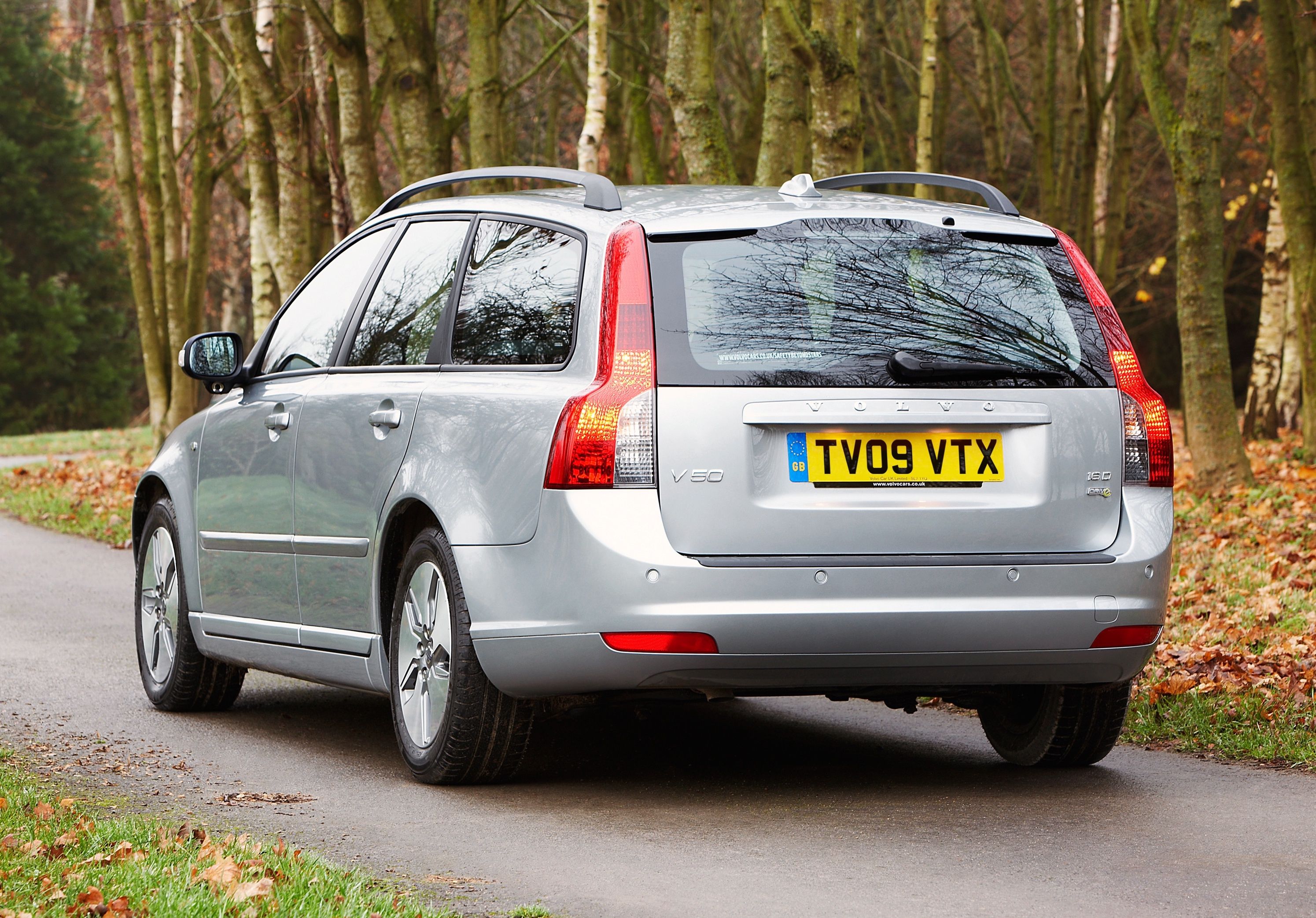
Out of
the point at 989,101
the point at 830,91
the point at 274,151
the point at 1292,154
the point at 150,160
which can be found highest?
the point at 989,101

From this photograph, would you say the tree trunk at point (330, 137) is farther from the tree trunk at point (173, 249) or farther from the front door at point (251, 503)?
the front door at point (251, 503)

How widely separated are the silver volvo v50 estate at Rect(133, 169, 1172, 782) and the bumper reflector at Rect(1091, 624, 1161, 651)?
0.04ft

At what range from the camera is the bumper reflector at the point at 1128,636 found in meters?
5.56

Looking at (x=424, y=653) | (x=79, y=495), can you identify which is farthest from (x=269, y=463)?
(x=79, y=495)

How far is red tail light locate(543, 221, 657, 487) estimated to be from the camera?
5266 millimetres

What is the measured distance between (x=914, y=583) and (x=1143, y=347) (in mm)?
32599

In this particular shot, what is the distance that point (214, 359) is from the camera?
7418mm

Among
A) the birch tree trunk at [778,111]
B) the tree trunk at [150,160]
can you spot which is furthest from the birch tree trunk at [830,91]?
the tree trunk at [150,160]

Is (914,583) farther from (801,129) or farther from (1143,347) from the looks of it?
(1143,347)

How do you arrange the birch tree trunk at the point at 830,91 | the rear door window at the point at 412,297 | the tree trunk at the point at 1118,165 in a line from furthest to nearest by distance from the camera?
1. the tree trunk at the point at 1118,165
2. the birch tree trunk at the point at 830,91
3. the rear door window at the point at 412,297

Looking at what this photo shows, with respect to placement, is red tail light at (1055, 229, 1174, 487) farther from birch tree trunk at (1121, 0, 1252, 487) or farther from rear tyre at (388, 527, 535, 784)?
birch tree trunk at (1121, 0, 1252, 487)

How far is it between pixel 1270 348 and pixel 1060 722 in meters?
16.6

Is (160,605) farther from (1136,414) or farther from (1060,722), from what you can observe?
(1136,414)

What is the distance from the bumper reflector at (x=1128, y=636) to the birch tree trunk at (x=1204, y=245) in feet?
30.6
